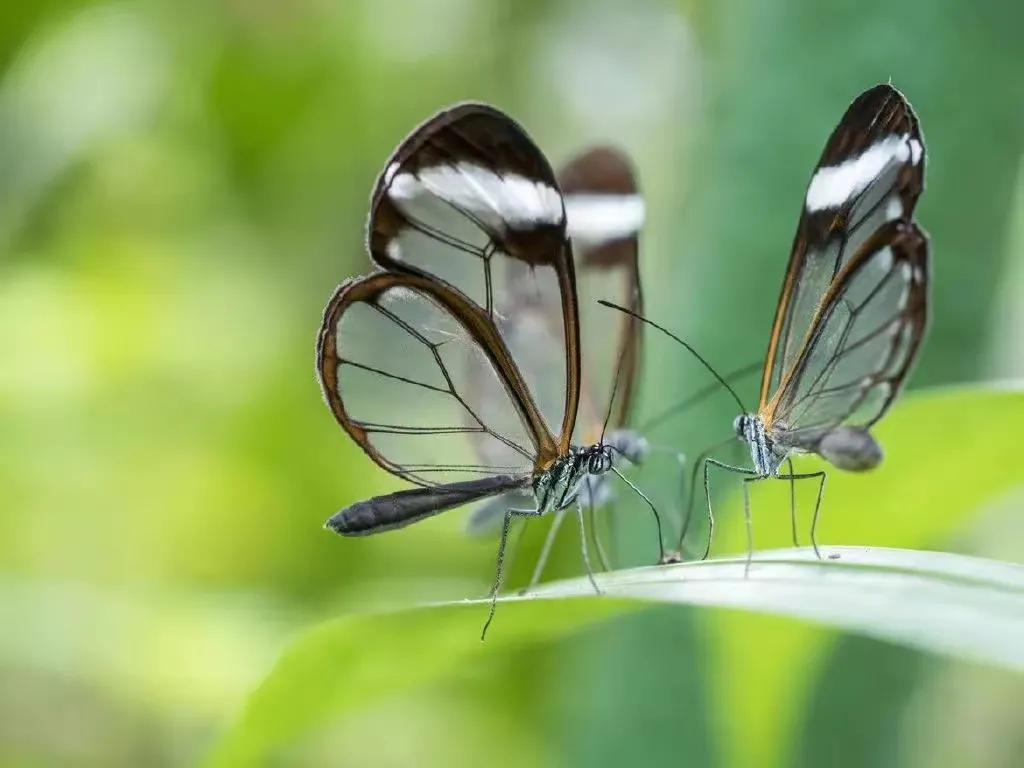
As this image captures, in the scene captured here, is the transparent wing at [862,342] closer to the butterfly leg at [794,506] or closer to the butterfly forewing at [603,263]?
the butterfly leg at [794,506]

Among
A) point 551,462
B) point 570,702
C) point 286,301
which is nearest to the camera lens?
point 551,462

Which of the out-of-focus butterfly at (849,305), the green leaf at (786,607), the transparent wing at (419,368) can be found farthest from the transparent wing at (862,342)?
the transparent wing at (419,368)

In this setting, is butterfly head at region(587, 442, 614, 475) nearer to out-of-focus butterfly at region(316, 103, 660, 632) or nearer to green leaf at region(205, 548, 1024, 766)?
out-of-focus butterfly at region(316, 103, 660, 632)

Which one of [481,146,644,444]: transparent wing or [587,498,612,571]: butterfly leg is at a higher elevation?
[481,146,644,444]: transparent wing

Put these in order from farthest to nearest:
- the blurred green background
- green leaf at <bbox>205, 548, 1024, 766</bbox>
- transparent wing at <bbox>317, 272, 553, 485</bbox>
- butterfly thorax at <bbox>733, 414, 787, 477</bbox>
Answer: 1. the blurred green background
2. transparent wing at <bbox>317, 272, 553, 485</bbox>
3. butterfly thorax at <bbox>733, 414, 787, 477</bbox>
4. green leaf at <bbox>205, 548, 1024, 766</bbox>

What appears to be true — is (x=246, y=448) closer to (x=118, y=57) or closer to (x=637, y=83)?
(x=118, y=57)

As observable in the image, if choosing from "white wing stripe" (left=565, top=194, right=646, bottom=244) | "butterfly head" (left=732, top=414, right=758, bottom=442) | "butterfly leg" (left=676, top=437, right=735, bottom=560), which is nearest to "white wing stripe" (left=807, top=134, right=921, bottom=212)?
"butterfly head" (left=732, top=414, right=758, bottom=442)

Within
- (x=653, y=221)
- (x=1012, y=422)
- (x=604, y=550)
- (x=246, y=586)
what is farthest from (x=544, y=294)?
(x=653, y=221)
